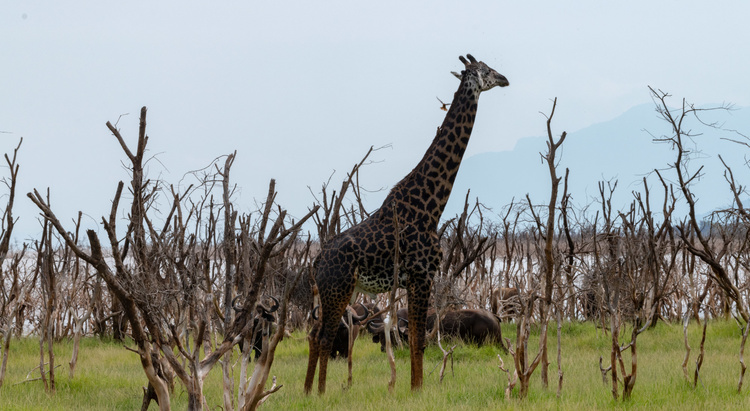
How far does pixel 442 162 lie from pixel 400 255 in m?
1.00

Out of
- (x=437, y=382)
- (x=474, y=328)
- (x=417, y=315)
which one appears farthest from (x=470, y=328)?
(x=417, y=315)

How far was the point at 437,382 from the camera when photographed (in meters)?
7.03

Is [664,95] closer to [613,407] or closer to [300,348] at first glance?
[613,407]

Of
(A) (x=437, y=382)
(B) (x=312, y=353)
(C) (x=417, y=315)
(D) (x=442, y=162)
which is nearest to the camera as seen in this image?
(C) (x=417, y=315)

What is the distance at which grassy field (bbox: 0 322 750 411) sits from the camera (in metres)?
5.84

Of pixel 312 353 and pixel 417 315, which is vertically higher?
pixel 417 315

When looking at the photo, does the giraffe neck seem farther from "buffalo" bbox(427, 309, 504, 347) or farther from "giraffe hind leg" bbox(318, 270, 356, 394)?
"buffalo" bbox(427, 309, 504, 347)

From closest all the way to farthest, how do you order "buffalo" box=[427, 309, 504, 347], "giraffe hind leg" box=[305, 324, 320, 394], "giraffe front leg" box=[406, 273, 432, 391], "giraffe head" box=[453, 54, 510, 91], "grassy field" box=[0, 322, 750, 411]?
1. "grassy field" box=[0, 322, 750, 411]
2. "giraffe front leg" box=[406, 273, 432, 391]
3. "giraffe hind leg" box=[305, 324, 320, 394]
4. "giraffe head" box=[453, 54, 510, 91]
5. "buffalo" box=[427, 309, 504, 347]

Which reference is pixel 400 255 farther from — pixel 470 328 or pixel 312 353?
pixel 470 328

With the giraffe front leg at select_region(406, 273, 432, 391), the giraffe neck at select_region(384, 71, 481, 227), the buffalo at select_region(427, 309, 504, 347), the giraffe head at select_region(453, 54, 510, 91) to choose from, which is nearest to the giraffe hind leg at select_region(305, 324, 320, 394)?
the giraffe front leg at select_region(406, 273, 432, 391)

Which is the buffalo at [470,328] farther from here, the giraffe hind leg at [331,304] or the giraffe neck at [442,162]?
the giraffe neck at [442,162]

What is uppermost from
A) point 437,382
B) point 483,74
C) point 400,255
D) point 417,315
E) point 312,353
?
point 483,74

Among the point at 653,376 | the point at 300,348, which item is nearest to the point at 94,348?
the point at 300,348

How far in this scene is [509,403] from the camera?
18.5 feet
